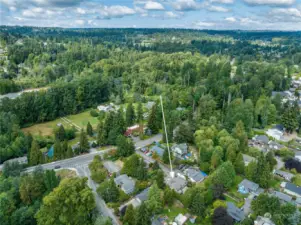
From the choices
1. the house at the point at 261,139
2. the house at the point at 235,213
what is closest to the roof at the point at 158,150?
the house at the point at 235,213

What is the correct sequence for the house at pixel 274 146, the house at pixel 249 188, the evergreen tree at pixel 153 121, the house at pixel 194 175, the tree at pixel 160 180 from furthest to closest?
1. the evergreen tree at pixel 153 121
2. the house at pixel 274 146
3. the house at pixel 194 175
4. the house at pixel 249 188
5. the tree at pixel 160 180

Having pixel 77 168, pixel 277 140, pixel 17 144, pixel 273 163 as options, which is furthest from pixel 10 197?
pixel 277 140

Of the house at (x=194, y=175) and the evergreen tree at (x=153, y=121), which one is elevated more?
the evergreen tree at (x=153, y=121)

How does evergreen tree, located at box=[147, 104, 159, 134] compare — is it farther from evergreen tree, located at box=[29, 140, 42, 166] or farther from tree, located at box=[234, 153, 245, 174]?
evergreen tree, located at box=[29, 140, 42, 166]

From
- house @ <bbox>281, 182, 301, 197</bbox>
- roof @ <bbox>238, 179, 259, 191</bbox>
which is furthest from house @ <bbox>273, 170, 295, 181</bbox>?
roof @ <bbox>238, 179, 259, 191</bbox>

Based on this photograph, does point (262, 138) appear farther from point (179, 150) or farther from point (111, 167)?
point (111, 167)

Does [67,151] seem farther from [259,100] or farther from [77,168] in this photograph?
[259,100]

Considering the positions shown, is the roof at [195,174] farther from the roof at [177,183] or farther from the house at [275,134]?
the house at [275,134]

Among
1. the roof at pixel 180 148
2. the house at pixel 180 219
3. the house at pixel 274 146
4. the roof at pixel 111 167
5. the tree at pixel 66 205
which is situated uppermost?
the tree at pixel 66 205
